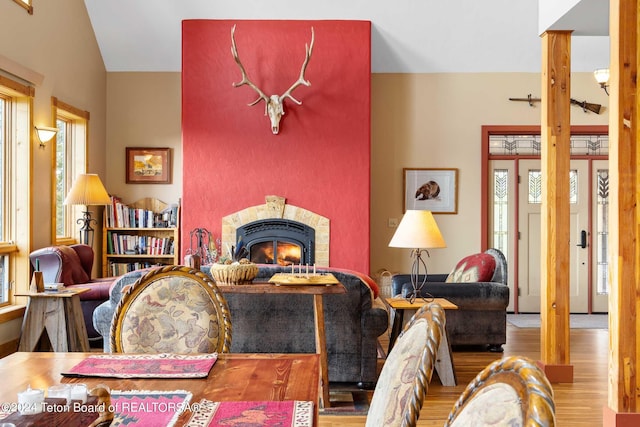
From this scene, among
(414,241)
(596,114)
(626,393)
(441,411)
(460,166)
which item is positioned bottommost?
(441,411)

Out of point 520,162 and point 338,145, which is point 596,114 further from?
Answer: point 338,145

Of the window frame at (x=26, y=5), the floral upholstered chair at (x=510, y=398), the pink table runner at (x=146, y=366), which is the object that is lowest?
the pink table runner at (x=146, y=366)

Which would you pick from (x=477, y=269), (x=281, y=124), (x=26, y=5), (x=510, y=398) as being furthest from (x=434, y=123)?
(x=510, y=398)

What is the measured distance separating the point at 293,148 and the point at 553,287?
12.0ft

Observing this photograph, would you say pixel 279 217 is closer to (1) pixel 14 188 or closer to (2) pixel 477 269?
(2) pixel 477 269

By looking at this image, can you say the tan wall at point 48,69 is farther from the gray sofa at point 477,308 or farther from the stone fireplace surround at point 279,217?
the gray sofa at point 477,308

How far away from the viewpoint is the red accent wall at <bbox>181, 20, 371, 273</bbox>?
7699 millimetres

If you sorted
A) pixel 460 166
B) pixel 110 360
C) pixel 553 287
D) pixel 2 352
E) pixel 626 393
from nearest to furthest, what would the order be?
pixel 110 360 < pixel 626 393 < pixel 553 287 < pixel 2 352 < pixel 460 166

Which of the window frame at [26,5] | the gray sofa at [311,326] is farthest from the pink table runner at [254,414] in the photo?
the window frame at [26,5]

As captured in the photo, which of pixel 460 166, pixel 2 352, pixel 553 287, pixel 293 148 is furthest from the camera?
pixel 460 166

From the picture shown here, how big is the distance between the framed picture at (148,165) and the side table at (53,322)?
325cm

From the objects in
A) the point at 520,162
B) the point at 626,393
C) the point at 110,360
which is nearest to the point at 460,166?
the point at 520,162

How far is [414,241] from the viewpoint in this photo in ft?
15.0

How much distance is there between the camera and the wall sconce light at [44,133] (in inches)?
253
